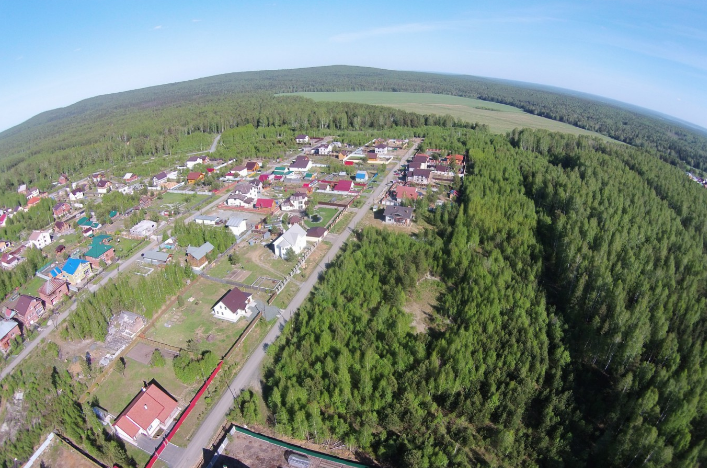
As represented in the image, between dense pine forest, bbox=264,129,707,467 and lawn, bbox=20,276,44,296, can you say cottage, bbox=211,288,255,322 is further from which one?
lawn, bbox=20,276,44,296

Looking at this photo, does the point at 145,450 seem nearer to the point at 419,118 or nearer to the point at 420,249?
the point at 420,249

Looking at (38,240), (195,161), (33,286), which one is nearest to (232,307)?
(33,286)

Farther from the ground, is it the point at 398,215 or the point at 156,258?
the point at 398,215

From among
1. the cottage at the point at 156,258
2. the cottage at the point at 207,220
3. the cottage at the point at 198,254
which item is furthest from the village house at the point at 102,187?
the cottage at the point at 198,254

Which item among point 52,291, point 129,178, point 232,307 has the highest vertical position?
point 129,178

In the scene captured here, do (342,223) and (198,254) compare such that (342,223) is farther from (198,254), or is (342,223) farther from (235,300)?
(235,300)

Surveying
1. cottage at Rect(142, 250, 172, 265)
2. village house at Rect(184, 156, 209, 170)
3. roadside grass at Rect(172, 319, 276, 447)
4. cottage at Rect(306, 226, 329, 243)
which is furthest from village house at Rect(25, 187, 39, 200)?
roadside grass at Rect(172, 319, 276, 447)

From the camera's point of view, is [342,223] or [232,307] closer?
[232,307]

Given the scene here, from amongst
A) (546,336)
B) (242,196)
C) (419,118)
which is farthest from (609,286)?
(419,118)
